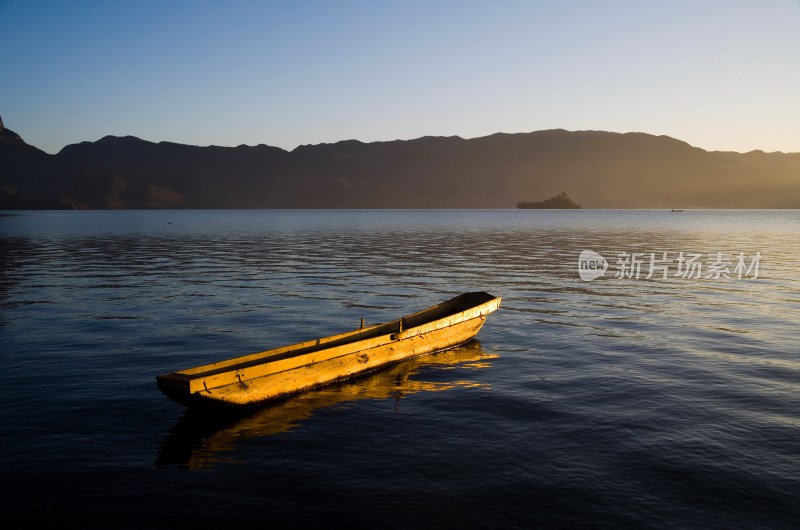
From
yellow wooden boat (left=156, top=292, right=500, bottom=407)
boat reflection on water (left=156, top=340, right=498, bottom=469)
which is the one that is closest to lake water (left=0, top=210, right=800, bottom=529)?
boat reflection on water (left=156, top=340, right=498, bottom=469)

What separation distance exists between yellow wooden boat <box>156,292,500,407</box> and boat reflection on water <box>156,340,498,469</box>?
310 millimetres

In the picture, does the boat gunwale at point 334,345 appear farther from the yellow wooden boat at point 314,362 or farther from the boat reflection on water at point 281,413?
the boat reflection on water at point 281,413

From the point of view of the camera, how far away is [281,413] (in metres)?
14.1

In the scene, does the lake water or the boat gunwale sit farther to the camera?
the boat gunwale

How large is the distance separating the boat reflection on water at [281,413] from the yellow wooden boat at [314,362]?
1.02 ft

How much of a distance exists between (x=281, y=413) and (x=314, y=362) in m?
1.75

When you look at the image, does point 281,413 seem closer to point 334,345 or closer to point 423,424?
point 423,424

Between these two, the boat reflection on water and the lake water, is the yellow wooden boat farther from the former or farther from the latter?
the lake water

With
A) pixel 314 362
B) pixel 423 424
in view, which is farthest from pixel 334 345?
pixel 423 424

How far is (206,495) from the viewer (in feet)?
33.2

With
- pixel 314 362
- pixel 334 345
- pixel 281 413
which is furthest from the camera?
pixel 334 345

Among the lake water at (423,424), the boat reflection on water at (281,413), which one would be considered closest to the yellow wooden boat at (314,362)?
the boat reflection on water at (281,413)

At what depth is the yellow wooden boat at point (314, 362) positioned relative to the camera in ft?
42.4

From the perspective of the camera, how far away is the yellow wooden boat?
12938 mm
